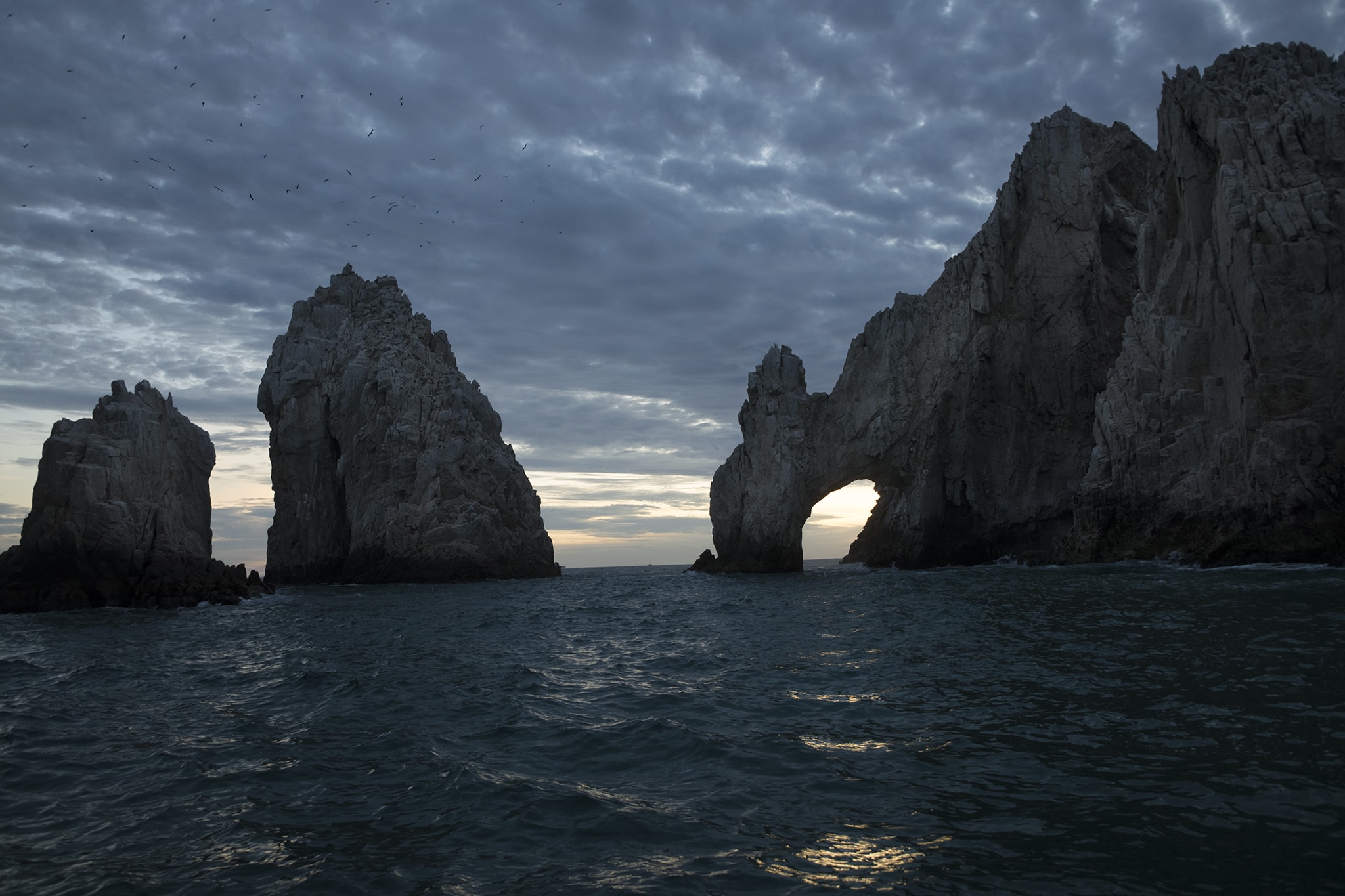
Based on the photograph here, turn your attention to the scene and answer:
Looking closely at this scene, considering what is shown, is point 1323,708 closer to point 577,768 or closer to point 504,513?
point 577,768

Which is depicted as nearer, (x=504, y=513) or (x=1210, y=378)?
(x=1210, y=378)

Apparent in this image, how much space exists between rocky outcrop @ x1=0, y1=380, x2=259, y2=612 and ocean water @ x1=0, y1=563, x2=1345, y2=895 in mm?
21449

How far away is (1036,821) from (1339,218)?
35.0 metres

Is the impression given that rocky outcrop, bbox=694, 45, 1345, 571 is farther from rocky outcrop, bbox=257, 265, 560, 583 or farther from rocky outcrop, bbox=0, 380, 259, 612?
rocky outcrop, bbox=0, 380, 259, 612

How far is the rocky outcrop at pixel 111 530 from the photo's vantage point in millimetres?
35094

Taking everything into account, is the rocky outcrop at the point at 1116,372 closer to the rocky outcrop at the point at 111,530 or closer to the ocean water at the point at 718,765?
the ocean water at the point at 718,765

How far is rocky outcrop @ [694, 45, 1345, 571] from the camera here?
29.9 m

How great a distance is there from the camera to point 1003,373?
5116 cm

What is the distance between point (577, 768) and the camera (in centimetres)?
876

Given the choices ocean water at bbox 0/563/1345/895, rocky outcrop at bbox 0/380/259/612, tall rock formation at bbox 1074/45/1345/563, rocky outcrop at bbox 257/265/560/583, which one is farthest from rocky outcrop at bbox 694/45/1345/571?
rocky outcrop at bbox 0/380/259/612

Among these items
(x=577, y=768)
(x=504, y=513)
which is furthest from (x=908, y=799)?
(x=504, y=513)

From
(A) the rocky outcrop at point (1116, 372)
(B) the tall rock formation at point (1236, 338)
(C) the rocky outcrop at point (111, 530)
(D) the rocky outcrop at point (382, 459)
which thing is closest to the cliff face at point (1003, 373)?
(A) the rocky outcrop at point (1116, 372)

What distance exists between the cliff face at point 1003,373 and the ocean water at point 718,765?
111 ft

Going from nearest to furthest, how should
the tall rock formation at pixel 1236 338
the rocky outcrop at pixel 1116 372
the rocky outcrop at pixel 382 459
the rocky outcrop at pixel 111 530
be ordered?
1. the tall rock formation at pixel 1236 338
2. the rocky outcrop at pixel 1116 372
3. the rocky outcrop at pixel 111 530
4. the rocky outcrop at pixel 382 459
